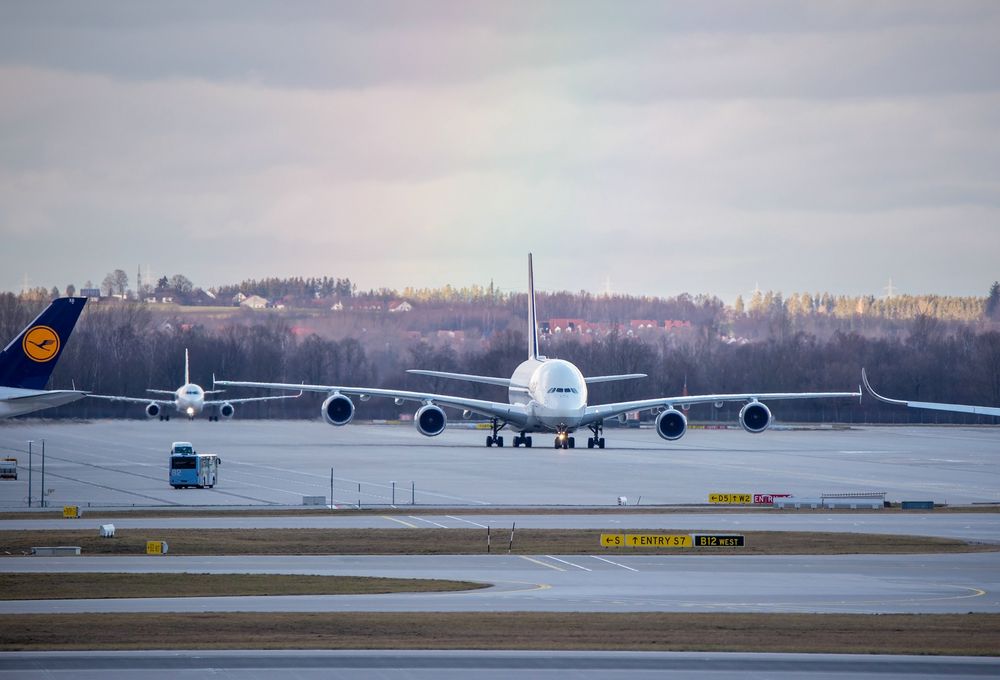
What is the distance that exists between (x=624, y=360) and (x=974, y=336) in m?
34.8

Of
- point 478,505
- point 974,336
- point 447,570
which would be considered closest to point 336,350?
point 974,336

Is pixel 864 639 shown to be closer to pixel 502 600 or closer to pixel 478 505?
pixel 502 600

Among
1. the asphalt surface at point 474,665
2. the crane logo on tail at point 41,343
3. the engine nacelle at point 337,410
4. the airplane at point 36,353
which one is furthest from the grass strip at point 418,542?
the engine nacelle at point 337,410

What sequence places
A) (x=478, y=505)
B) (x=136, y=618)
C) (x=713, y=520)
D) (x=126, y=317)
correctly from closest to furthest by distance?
(x=136, y=618), (x=713, y=520), (x=478, y=505), (x=126, y=317)

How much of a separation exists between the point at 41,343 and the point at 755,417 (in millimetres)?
41019

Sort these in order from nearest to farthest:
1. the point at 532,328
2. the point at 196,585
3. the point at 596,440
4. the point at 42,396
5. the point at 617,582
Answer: the point at 196,585 < the point at 617,582 < the point at 42,396 < the point at 596,440 < the point at 532,328

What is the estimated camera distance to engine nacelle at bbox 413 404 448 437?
225 ft

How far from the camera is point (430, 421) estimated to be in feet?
225

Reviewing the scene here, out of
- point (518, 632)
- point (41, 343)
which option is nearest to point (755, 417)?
point (41, 343)

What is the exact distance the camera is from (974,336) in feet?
449

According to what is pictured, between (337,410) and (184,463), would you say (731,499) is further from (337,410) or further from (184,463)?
(337,410)

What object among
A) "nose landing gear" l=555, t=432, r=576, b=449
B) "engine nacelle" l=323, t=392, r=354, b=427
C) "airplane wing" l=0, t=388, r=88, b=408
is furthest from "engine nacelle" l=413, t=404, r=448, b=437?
"airplane wing" l=0, t=388, r=88, b=408

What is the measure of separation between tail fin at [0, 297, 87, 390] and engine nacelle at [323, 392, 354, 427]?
30852 millimetres

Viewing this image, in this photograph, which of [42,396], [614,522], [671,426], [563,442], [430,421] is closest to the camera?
[42,396]
